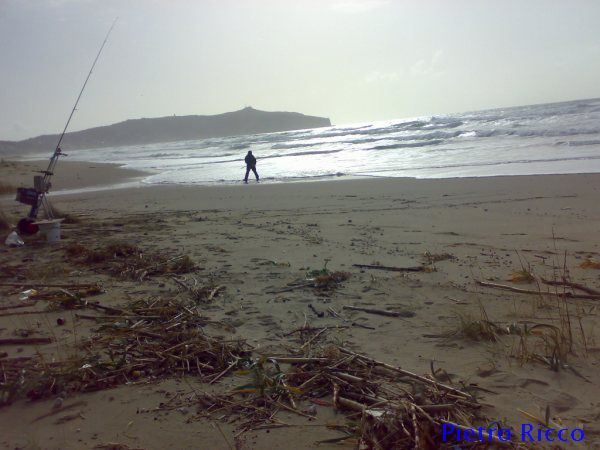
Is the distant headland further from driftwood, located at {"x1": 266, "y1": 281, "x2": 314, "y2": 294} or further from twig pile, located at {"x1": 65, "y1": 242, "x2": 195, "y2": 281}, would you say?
driftwood, located at {"x1": 266, "y1": 281, "x2": 314, "y2": 294}

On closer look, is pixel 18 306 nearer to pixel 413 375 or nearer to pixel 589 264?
pixel 413 375

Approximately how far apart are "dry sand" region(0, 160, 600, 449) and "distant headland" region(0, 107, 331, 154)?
10279 centimetres

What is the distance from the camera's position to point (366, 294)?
4.64 m

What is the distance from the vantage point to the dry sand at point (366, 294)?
267cm

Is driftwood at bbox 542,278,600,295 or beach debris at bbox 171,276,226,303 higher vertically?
beach debris at bbox 171,276,226,303

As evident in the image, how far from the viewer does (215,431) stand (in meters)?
2.58

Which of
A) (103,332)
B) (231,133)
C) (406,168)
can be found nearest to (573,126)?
(406,168)

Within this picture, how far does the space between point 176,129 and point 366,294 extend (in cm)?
12002

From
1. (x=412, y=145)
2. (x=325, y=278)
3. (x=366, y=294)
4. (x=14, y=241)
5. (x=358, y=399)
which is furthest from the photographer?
(x=412, y=145)

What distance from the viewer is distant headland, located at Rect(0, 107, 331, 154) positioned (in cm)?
10969

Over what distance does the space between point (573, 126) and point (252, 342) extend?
98.5 feet

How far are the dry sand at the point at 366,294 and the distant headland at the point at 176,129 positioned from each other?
10279 centimetres

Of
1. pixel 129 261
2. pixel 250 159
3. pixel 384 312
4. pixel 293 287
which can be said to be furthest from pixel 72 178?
pixel 384 312

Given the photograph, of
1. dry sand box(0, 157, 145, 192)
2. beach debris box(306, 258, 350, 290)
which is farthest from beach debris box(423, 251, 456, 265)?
dry sand box(0, 157, 145, 192)
